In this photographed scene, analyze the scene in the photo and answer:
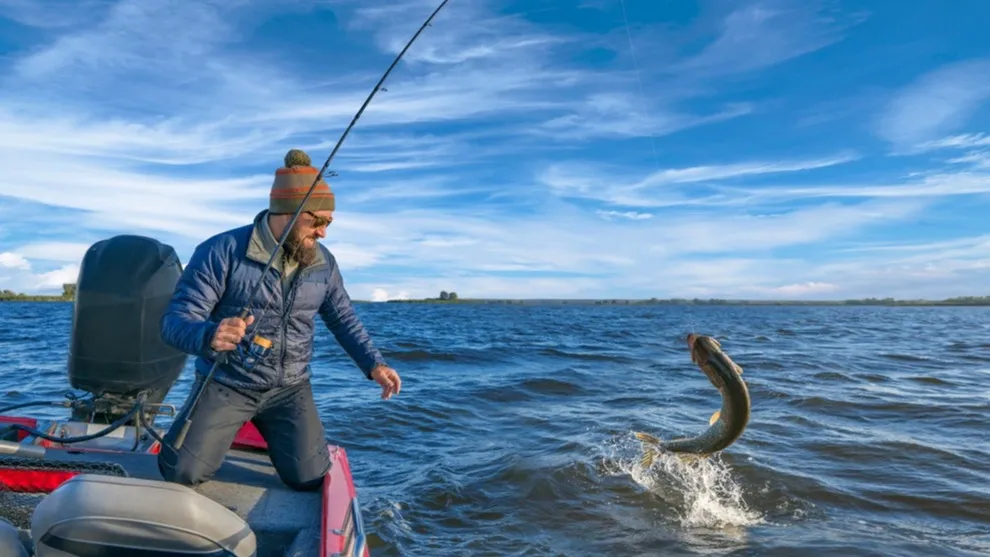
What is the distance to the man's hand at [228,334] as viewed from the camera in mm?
3426

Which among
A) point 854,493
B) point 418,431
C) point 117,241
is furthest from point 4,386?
point 854,493

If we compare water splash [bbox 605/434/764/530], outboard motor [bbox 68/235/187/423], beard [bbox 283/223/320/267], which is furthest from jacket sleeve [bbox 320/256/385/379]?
water splash [bbox 605/434/764/530]

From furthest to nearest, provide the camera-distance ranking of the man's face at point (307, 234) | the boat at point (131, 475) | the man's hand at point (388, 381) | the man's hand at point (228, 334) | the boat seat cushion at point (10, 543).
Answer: the man's hand at point (388, 381), the man's face at point (307, 234), the man's hand at point (228, 334), the boat at point (131, 475), the boat seat cushion at point (10, 543)

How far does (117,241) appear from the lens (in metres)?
5.71

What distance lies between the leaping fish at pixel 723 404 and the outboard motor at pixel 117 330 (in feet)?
13.1

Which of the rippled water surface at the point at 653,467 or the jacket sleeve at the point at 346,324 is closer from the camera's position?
the jacket sleeve at the point at 346,324

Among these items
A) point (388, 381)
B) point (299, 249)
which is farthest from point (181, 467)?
point (299, 249)

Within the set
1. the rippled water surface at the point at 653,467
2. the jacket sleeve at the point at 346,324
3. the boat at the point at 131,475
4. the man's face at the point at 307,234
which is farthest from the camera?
the rippled water surface at the point at 653,467

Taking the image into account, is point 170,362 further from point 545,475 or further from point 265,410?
point 545,475

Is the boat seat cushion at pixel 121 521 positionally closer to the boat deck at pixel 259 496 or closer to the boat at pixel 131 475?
the boat at pixel 131 475

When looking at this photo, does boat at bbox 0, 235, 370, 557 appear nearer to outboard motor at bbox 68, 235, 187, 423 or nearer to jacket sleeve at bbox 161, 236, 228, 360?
outboard motor at bbox 68, 235, 187, 423

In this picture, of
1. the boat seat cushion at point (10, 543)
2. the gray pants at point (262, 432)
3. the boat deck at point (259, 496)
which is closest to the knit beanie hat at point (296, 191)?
the gray pants at point (262, 432)

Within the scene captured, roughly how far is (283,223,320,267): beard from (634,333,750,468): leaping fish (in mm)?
3081

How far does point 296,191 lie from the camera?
416 centimetres
